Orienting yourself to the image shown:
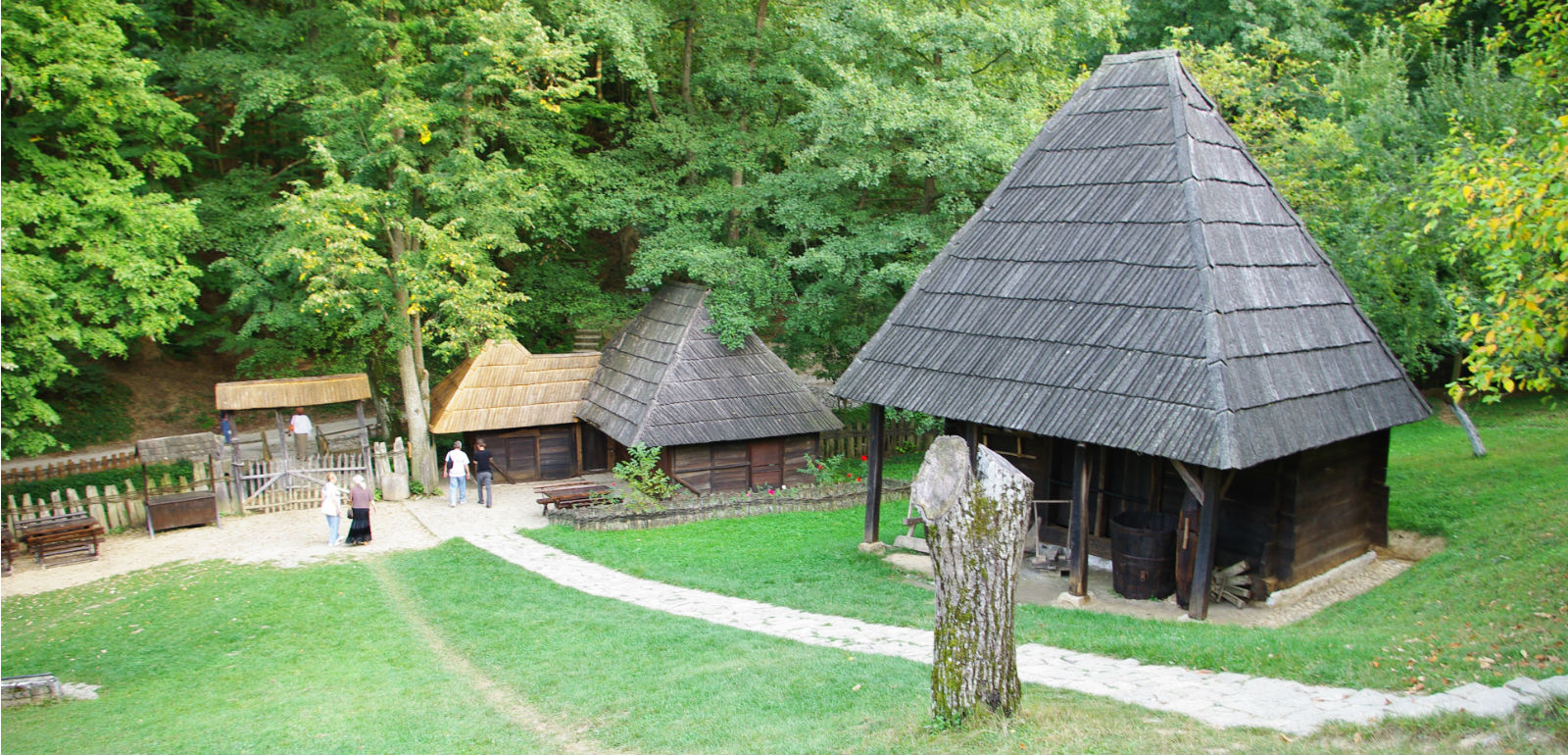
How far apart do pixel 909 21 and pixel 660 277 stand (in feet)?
24.7

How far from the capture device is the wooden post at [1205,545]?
1087 centimetres

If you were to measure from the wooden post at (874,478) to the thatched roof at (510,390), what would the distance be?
9.79m

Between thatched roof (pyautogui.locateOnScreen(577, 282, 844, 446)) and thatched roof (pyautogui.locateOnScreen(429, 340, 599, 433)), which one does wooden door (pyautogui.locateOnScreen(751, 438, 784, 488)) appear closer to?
thatched roof (pyautogui.locateOnScreen(577, 282, 844, 446))

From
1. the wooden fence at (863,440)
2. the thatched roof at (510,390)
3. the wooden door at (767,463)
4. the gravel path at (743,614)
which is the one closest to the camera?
the gravel path at (743,614)

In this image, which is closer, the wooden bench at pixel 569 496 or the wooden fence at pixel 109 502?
the wooden fence at pixel 109 502

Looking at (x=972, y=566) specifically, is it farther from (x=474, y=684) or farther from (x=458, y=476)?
(x=458, y=476)

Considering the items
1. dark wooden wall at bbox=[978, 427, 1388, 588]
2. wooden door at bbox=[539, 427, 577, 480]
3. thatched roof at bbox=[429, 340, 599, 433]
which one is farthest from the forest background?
dark wooden wall at bbox=[978, 427, 1388, 588]

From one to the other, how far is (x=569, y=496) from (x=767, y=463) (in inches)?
172

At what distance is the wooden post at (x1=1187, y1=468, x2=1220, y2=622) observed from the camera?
428 inches

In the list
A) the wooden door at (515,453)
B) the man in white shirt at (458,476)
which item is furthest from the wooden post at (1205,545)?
the wooden door at (515,453)

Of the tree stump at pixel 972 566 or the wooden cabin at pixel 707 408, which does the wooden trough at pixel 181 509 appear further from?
the tree stump at pixel 972 566

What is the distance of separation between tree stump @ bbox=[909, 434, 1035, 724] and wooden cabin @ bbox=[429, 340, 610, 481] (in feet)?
56.2

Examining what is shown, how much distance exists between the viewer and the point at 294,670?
11.0 meters

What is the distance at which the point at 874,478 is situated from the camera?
14.8 meters
